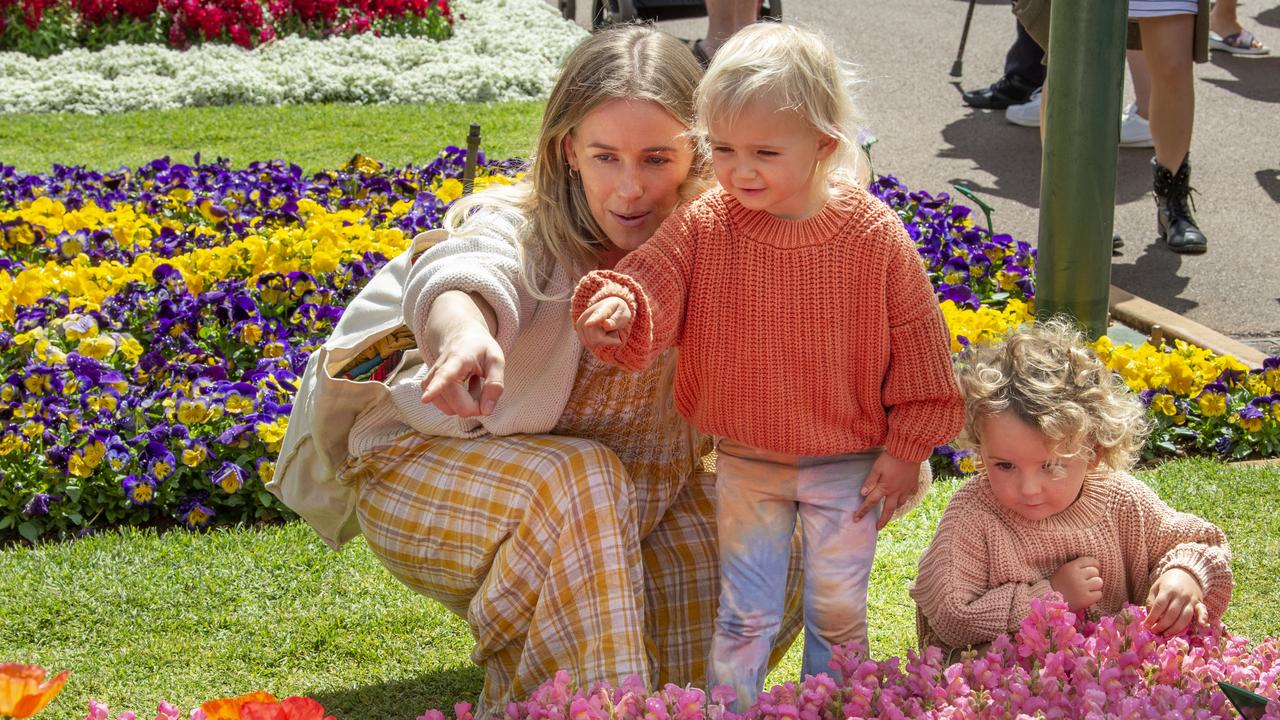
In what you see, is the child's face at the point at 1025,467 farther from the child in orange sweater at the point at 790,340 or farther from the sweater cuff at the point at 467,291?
the sweater cuff at the point at 467,291

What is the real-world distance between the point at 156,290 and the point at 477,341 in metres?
2.67

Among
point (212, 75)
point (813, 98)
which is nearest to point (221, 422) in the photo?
point (813, 98)

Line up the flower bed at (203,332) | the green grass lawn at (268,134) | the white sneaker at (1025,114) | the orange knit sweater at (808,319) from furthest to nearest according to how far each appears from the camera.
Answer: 1. the white sneaker at (1025,114)
2. the green grass lawn at (268,134)
3. the flower bed at (203,332)
4. the orange knit sweater at (808,319)

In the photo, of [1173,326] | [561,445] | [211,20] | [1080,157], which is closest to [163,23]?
[211,20]

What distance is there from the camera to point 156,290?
4582 mm

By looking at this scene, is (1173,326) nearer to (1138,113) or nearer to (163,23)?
(1138,113)

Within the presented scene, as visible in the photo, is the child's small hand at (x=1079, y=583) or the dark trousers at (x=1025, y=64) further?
the dark trousers at (x=1025, y=64)

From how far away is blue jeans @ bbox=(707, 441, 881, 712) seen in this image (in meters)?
2.54

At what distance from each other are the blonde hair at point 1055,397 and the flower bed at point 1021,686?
0.29 m

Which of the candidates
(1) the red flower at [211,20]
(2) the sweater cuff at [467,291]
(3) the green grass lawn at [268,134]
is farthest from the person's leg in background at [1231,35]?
(2) the sweater cuff at [467,291]

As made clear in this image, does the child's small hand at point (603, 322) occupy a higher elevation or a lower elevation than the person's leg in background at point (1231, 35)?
higher

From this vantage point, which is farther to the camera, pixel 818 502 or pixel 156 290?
pixel 156 290

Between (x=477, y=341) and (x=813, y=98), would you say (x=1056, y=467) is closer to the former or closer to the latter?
(x=813, y=98)

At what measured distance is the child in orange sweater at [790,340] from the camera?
2.32 meters
